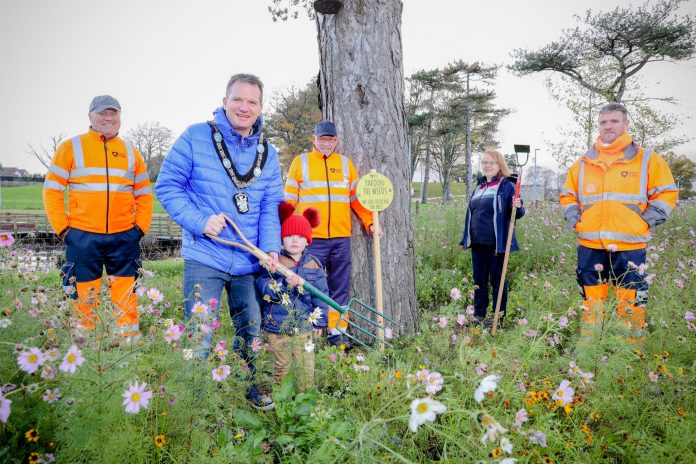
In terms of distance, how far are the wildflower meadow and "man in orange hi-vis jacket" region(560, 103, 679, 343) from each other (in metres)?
0.44

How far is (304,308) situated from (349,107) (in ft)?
6.13

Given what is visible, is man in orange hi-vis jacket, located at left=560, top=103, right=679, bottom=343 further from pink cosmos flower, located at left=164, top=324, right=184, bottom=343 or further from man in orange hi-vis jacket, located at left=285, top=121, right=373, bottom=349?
pink cosmos flower, located at left=164, top=324, right=184, bottom=343

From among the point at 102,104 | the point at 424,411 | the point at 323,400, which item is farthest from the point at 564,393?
the point at 102,104

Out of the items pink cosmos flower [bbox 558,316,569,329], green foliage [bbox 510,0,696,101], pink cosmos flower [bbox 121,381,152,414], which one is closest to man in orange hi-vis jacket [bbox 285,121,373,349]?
pink cosmos flower [bbox 558,316,569,329]

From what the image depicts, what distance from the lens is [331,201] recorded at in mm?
3480

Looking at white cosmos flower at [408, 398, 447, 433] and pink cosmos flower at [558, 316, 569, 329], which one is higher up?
white cosmos flower at [408, 398, 447, 433]

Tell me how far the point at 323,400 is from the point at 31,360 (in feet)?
4.58

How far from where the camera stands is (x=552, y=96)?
18.1 meters

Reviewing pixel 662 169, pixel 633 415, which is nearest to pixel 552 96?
pixel 662 169

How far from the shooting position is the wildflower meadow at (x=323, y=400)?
1435mm

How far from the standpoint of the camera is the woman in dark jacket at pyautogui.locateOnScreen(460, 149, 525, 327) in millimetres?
4207

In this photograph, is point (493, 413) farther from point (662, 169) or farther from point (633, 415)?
point (662, 169)

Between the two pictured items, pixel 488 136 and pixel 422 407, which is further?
pixel 488 136

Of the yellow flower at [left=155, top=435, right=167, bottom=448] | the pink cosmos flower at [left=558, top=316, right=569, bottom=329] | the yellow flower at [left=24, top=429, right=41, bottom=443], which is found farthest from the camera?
the pink cosmos flower at [left=558, top=316, right=569, bottom=329]
